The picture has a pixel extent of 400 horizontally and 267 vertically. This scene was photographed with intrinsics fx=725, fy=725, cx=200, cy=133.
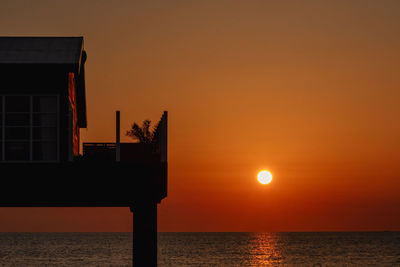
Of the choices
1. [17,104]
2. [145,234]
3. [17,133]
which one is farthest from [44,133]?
[145,234]

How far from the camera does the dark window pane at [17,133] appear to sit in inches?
787

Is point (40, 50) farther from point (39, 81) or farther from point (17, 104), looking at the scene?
point (17, 104)

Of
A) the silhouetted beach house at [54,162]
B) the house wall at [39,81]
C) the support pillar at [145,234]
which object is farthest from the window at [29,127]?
the support pillar at [145,234]

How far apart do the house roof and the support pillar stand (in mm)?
4461

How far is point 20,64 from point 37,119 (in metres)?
1.60

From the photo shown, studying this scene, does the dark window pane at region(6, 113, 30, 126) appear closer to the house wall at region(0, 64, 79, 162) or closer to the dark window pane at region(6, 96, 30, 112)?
the dark window pane at region(6, 96, 30, 112)

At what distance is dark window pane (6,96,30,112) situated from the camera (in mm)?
20047

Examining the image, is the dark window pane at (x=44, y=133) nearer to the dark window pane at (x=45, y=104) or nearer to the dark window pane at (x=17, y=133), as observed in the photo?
the dark window pane at (x=17, y=133)

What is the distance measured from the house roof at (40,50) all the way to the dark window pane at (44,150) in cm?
227

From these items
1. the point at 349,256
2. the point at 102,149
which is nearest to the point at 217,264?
the point at 349,256

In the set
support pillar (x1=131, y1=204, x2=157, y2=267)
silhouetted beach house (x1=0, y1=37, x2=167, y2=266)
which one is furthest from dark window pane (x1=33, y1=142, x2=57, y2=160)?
support pillar (x1=131, y1=204, x2=157, y2=267)

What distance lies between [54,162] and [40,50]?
342 cm

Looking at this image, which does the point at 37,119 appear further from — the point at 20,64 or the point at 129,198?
the point at 129,198

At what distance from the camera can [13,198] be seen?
19.4 metres
